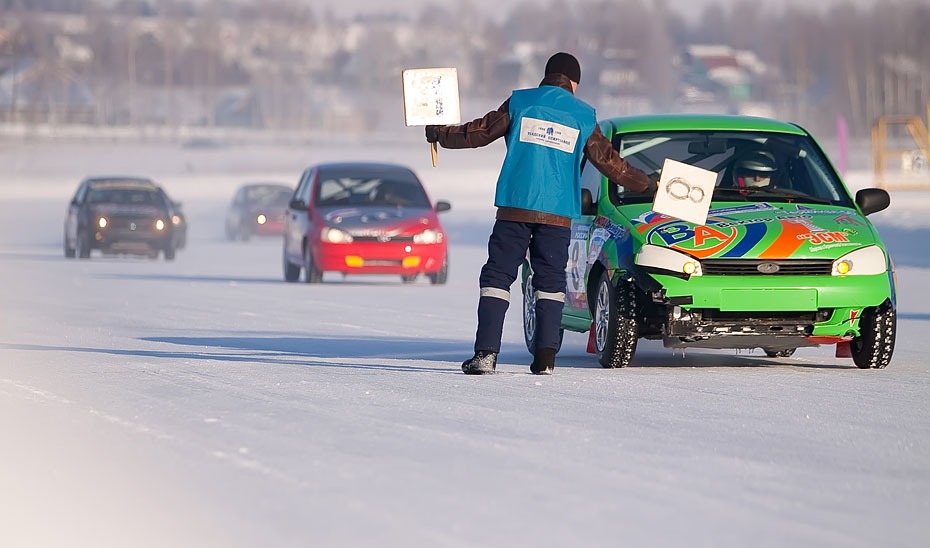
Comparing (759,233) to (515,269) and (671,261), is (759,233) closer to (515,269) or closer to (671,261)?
(671,261)

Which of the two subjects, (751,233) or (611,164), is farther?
(751,233)

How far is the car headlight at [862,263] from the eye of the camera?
9.59 meters

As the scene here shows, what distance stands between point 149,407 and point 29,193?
62.4 meters

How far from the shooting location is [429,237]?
21.1m

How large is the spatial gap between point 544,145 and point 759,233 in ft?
4.43

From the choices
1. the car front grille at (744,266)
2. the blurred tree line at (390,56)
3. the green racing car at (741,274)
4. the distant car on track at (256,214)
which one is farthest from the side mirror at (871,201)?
the blurred tree line at (390,56)

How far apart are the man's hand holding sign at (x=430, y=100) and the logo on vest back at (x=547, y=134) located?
3.03 ft

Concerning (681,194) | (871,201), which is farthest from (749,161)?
(681,194)

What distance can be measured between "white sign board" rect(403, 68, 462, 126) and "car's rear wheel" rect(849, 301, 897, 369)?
2532 millimetres

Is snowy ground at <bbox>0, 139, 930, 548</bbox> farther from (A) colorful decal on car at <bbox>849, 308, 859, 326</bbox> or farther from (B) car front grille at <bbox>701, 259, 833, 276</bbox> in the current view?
(B) car front grille at <bbox>701, 259, 833, 276</bbox>

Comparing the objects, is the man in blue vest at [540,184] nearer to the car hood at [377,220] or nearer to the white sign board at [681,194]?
the white sign board at [681,194]

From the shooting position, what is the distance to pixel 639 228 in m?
9.82

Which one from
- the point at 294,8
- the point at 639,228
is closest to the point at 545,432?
the point at 639,228

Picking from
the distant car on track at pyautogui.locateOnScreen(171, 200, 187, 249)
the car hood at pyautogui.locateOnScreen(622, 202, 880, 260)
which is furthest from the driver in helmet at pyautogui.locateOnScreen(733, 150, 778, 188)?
the distant car on track at pyautogui.locateOnScreen(171, 200, 187, 249)
